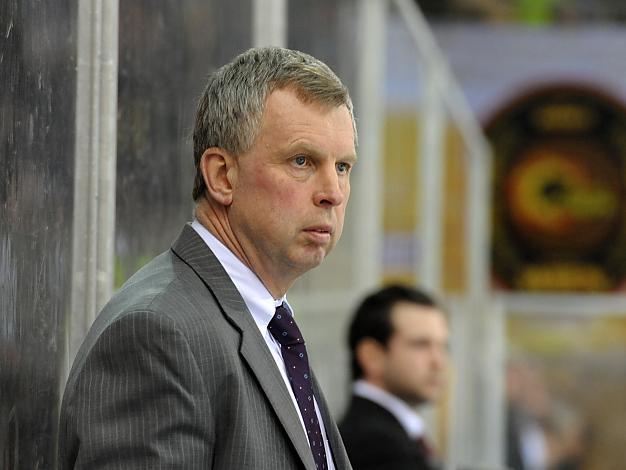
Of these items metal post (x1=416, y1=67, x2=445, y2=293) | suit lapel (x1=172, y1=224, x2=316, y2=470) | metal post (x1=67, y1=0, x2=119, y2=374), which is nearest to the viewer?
suit lapel (x1=172, y1=224, x2=316, y2=470)

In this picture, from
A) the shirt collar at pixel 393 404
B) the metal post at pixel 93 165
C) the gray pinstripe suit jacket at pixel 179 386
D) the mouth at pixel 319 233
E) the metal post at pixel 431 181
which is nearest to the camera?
the gray pinstripe suit jacket at pixel 179 386

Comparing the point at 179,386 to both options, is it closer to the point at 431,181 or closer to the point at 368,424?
the point at 368,424

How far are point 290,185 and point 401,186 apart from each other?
4.45 meters

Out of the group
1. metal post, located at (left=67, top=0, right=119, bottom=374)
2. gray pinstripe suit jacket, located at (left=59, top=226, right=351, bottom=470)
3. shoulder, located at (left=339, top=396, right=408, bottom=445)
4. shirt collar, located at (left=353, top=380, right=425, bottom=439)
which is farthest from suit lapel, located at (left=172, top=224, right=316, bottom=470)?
shirt collar, located at (left=353, top=380, right=425, bottom=439)

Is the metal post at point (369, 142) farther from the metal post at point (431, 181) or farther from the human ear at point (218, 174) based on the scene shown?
the human ear at point (218, 174)

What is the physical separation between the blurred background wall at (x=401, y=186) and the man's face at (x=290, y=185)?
1.07 feet

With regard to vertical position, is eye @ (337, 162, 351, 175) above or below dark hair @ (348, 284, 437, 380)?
above

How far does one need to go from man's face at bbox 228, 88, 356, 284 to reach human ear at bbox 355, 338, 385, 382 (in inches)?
87.4

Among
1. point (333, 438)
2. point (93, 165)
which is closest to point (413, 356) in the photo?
point (93, 165)

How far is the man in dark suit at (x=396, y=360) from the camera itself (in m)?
3.64

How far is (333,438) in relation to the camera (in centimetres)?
175

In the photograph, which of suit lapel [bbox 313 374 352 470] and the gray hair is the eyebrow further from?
suit lapel [bbox 313 374 352 470]

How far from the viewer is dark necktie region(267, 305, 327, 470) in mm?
1628


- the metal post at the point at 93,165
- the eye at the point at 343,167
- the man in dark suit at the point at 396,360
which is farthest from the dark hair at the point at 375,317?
the eye at the point at 343,167
